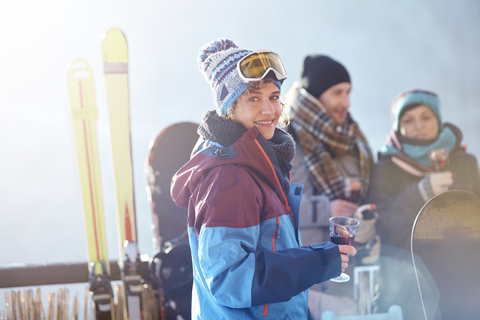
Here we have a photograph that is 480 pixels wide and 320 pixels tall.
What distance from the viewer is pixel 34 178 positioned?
293cm

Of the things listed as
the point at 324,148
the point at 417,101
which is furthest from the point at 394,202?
the point at 417,101

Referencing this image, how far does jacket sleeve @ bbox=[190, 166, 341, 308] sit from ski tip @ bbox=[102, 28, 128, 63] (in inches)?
47.9

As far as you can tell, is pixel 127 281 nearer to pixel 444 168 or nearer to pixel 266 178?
pixel 266 178

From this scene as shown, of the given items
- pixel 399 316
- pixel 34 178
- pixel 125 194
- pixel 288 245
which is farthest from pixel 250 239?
pixel 34 178

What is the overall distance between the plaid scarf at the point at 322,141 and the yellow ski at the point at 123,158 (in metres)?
0.88

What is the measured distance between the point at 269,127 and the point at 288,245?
0.31 metres

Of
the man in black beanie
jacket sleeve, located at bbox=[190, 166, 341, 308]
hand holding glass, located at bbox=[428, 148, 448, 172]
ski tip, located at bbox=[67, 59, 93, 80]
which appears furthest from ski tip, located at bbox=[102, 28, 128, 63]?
hand holding glass, located at bbox=[428, 148, 448, 172]

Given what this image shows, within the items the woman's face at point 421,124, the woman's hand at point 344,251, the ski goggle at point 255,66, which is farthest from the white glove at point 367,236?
the ski goggle at point 255,66

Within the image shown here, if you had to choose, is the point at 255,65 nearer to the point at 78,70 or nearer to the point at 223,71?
the point at 223,71

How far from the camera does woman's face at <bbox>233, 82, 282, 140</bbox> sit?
0.96 meters

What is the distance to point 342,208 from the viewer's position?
6.09ft

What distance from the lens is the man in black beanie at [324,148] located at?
1858 mm

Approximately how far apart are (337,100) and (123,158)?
46.7 inches

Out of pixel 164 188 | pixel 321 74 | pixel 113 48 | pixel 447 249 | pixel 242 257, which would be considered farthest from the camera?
pixel 321 74
